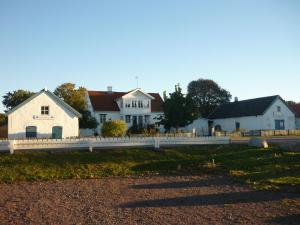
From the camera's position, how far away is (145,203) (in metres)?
13.9

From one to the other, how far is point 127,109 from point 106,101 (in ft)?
12.7

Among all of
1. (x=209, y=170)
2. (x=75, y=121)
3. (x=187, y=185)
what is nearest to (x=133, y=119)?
(x=75, y=121)

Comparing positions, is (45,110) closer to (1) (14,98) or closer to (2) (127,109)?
(2) (127,109)

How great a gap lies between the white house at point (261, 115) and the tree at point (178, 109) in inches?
499

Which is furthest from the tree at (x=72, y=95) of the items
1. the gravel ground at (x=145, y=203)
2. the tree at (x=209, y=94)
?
the gravel ground at (x=145, y=203)

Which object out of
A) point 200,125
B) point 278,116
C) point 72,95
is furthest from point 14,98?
point 278,116

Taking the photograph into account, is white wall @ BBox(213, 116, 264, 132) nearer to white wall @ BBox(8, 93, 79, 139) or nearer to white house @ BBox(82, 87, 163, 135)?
white house @ BBox(82, 87, 163, 135)

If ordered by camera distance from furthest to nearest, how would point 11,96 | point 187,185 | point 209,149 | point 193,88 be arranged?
point 193,88, point 11,96, point 209,149, point 187,185

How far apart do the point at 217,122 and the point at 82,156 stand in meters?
42.1

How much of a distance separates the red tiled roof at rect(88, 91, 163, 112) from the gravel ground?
3479 cm

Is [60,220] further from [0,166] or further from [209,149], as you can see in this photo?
[209,149]

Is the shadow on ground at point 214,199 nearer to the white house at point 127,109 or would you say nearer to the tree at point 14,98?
the white house at point 127,109

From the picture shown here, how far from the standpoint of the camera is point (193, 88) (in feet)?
254

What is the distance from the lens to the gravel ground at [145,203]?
38.8 feet
